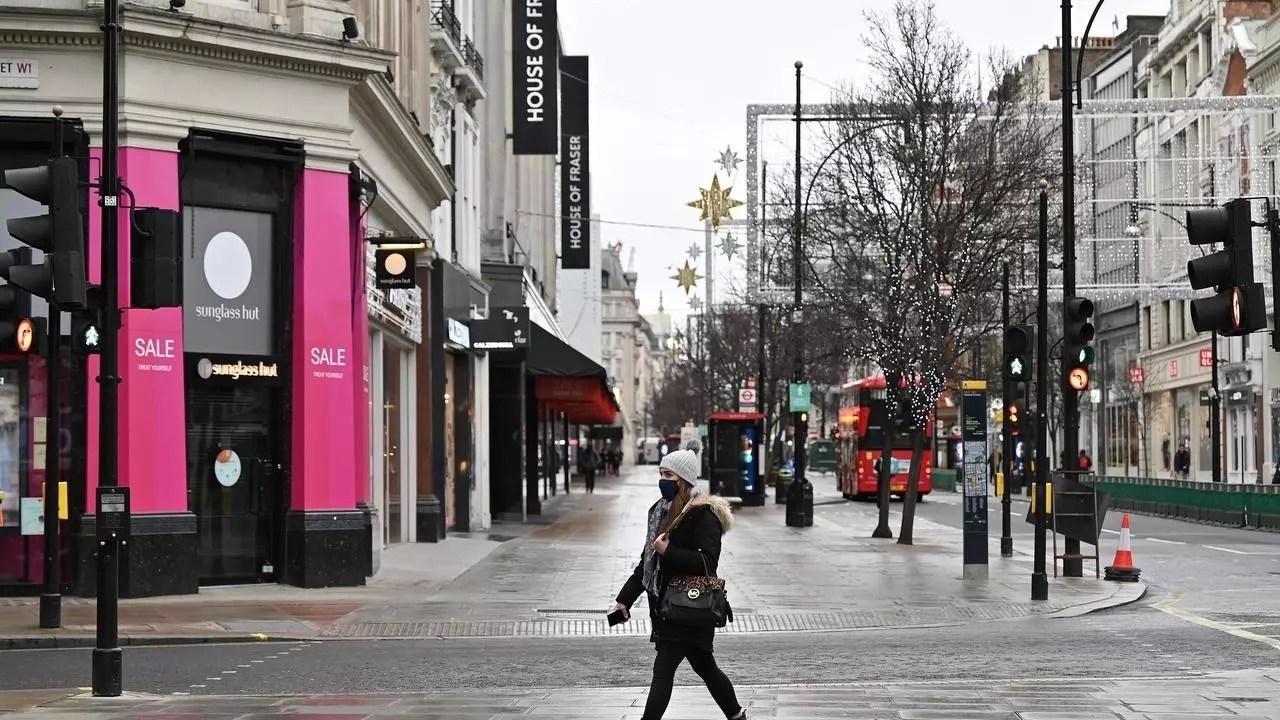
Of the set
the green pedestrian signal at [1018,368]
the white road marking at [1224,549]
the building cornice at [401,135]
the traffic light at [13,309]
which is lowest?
the white road marking at [1224,549]

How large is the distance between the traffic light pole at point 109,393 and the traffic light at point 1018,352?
47.8 ft

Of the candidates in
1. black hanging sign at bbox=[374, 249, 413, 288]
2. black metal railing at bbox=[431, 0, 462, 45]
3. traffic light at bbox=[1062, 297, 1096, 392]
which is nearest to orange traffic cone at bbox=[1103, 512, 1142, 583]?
traffic light at bbox=[1062, 297, 1096, 392]

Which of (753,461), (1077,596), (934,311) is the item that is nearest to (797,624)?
(1077,596)

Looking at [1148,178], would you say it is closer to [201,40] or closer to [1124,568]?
[1124,568]

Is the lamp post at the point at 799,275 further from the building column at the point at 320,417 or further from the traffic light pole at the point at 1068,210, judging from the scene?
the building column at the point at 320,417

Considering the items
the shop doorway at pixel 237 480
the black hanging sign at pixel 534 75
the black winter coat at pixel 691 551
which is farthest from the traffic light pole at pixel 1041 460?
the black hanging sign at pixel 534 75

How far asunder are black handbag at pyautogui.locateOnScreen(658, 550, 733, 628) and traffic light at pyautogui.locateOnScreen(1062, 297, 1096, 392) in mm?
13399

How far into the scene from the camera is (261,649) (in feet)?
54.3

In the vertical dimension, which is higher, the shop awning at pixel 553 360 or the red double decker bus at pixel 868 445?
the shop awning at pixel 553 360

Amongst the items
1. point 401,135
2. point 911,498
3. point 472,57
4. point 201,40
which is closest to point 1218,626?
point 201,40

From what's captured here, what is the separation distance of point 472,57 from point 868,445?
82.5ft

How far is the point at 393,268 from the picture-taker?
2638 centimetres

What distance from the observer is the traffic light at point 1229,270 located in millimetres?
12383

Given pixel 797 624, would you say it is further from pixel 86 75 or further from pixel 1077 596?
pixel 86 75
